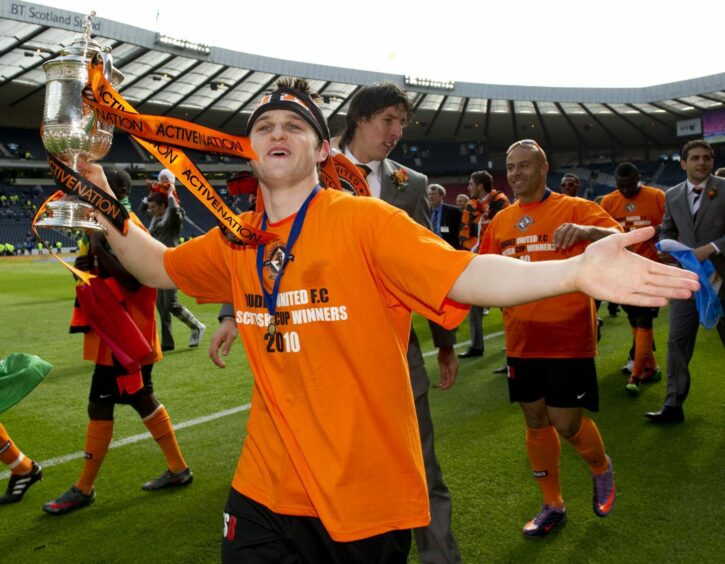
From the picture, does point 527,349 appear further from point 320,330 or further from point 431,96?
point 431,96

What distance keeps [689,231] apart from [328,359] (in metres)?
4.77

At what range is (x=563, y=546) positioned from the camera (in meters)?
3.42

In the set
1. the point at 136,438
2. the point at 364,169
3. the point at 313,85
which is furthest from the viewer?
the point at 313,85

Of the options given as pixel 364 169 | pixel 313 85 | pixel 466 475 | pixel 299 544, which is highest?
pixel 313 85

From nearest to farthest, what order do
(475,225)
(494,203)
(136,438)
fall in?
1. (136,438)
2. (494,203)
3. (475,225)

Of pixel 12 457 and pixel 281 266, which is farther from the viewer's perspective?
pixel 12 457

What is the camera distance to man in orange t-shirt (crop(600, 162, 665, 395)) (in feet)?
21.0

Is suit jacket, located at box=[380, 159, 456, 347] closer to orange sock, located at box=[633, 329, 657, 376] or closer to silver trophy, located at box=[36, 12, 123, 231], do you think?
silver trophy, located at box=[36, 12, 123, 231]

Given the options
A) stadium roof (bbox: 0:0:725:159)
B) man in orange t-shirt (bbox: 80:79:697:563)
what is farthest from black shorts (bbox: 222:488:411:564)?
stadium roof (bbox: 0:0:725:159)

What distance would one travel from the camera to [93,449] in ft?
13.3

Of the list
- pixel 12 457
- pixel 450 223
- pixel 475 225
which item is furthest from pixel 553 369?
pixel 475 225

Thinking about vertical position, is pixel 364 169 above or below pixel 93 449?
above

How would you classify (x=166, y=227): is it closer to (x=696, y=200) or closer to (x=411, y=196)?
(x=411, y=196)

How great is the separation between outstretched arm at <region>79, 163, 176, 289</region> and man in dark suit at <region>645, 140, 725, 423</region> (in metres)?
4.40
